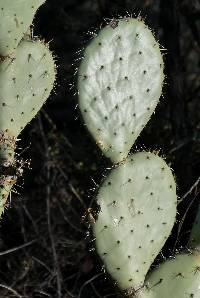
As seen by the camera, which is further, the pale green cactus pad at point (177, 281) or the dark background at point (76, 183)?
→ the dark background at point (76, 183)

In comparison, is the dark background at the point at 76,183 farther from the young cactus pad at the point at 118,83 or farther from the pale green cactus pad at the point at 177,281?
the young cactus pad at the point at 118,83

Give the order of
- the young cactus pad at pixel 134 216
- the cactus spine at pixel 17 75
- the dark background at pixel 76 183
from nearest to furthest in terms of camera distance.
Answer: the young cactus pad at pixel 134 216
the cactus spine at pixel 17 75
the dark background at pixel 76 183

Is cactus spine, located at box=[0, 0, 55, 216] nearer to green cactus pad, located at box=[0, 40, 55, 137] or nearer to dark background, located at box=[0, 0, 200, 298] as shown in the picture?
green cactus pad, located at box=[0, 40, 55, 137]

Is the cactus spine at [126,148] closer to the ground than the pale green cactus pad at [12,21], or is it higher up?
closer to the ground

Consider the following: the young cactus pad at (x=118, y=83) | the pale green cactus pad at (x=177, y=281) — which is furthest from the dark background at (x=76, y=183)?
the young cactus pad at (x=118, y=83)

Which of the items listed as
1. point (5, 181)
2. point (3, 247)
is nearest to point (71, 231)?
point (3, 247)

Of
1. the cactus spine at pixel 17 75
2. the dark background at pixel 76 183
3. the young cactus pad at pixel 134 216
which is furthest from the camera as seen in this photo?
the dark background at pixel 76 183

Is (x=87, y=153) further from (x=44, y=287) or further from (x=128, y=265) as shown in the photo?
(x=128, y=265)

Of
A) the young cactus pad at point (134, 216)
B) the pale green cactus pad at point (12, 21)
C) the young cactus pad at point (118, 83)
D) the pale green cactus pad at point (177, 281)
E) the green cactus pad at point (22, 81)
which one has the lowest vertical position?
the pale green cactus pad at point (177, 281)
